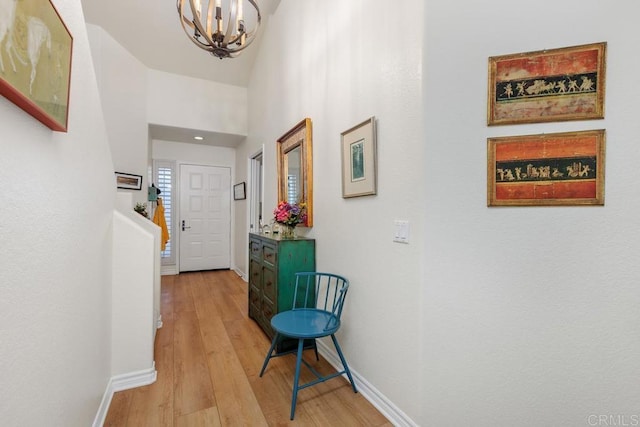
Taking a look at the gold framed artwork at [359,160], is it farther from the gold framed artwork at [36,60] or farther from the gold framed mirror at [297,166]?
the gold framed artwork at [36,60]

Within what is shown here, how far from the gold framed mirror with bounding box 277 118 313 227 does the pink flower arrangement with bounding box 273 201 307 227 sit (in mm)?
66

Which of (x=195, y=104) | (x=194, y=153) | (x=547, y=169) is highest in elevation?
(x=195, y=104)

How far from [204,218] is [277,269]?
369 centimetres

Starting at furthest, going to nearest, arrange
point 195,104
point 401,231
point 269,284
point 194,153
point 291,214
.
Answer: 1. point 194,153
2. point 195,104
3. point 291,214
4. point 269,284
5. point 401,231

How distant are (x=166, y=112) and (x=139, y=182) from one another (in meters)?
1.20

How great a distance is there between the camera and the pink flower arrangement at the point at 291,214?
8.67ft

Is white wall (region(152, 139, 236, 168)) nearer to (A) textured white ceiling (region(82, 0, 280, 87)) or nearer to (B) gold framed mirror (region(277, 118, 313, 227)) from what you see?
(A) textured white ceiling (region(82, 0, 280, 87))

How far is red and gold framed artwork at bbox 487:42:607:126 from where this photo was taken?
1146mm

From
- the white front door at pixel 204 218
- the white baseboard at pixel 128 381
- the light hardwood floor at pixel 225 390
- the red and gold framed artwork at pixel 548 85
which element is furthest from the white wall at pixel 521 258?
the white front door at pixel 204 218

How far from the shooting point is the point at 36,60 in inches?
31.4

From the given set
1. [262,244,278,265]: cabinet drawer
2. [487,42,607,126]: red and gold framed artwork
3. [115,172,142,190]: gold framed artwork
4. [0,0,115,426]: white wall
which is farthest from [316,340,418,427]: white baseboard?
[115,172,142,190]: gold framed artwork

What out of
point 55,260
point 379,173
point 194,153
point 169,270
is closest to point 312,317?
point 379,173

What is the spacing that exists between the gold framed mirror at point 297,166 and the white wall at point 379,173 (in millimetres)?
79

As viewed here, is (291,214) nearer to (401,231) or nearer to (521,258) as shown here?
(401,231)
